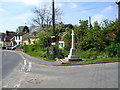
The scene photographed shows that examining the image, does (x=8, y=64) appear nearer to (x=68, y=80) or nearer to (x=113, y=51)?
(x=68, y=80)

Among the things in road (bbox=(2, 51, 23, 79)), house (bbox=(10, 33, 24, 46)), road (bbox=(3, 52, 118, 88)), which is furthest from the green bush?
house (bbox=(10, 33, 24, 46))

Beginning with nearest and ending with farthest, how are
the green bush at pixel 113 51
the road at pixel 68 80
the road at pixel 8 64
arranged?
the road at pixel 68 80 < the road at pixel 8 64 < the green bush at pixel 113 51

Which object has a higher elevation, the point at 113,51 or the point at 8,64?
the point at 113,51

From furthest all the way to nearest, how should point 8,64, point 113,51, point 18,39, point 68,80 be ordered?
point 18,39, point 113,51, point 8,64, point 68,80

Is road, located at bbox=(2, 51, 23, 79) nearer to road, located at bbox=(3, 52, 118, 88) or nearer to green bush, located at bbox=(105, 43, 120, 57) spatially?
road, located at bbox=(3, 52, 118, 88)

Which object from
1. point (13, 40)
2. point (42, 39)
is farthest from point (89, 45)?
point (13, 40)

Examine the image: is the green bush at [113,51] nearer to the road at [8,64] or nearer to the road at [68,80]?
the road at [68,80]

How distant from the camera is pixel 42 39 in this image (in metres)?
31.0

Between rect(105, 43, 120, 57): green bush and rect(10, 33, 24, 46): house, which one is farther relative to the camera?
rect(10, 33, 24, 46): house

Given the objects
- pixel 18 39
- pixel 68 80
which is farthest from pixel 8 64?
pixel 18 39

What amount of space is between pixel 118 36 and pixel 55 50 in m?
8.21

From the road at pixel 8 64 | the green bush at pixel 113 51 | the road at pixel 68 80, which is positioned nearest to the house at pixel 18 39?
the road at pixel 8 64

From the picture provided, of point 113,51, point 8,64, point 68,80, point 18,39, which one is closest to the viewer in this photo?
point 68,80

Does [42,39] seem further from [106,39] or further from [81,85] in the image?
[81,85]
